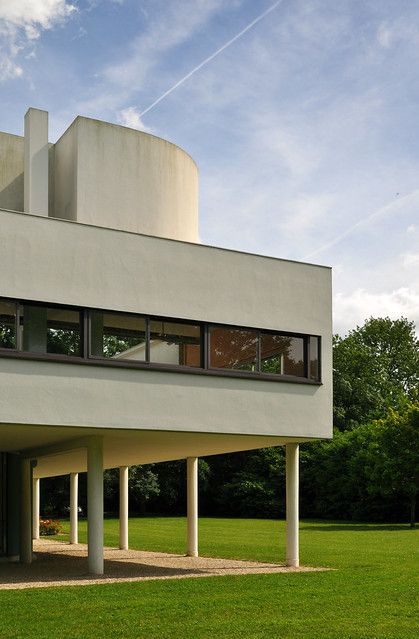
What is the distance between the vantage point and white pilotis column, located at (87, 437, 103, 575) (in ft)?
64.0

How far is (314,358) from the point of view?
21.5 metres

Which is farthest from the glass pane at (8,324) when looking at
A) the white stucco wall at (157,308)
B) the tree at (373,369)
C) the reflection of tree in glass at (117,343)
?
the tree at (373,369)

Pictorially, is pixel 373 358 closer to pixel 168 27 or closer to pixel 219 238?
pixel 219 238

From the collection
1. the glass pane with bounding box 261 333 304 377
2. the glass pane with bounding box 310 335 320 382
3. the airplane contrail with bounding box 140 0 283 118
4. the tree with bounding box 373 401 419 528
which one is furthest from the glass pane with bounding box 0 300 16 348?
the tree with bounding box 373 401 419 528

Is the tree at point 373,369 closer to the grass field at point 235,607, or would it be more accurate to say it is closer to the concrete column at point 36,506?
the concrete column at point 36,506

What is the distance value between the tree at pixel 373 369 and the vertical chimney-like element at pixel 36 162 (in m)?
48.8

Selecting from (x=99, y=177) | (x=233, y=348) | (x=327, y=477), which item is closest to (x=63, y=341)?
(x=233, y=348)

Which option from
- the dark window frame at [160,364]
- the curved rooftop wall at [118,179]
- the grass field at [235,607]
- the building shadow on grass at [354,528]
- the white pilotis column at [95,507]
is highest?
the curved rooftop wall at [118,179]

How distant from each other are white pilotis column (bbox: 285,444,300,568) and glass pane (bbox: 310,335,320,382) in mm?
2013

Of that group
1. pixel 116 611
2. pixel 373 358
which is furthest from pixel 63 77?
pixel 373 358

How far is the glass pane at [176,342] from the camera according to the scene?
19.8m

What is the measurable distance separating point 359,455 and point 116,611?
41.5 meters

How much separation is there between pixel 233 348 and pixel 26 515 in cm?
818

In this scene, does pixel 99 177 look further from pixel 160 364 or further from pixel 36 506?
pixel 36 506
